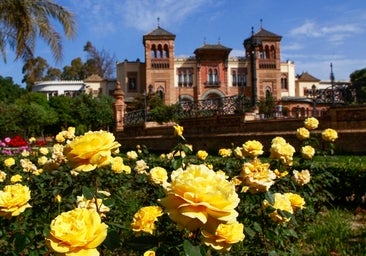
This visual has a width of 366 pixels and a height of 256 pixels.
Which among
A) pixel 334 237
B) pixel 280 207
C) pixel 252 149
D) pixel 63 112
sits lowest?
pixel 334 237

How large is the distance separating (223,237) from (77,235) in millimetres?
506

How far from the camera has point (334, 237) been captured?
4207 millimetres

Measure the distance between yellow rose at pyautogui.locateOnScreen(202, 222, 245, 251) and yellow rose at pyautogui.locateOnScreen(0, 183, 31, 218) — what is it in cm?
97

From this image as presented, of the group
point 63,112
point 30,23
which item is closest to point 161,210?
point 30,23

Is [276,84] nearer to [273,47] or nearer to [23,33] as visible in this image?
[273,47]

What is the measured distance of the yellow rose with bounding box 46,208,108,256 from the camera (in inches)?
43.6

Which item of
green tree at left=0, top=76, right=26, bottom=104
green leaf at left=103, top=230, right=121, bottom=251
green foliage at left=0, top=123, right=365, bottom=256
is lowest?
green foliage at left=0, top=123, right=365, bottom=256

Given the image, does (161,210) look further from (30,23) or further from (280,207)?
(30,23)

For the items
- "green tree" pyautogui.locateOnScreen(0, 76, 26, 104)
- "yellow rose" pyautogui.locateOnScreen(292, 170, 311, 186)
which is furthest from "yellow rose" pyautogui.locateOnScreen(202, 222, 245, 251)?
"green tree" pyautogui.locateOnScreen(0, 76, 26, 104)

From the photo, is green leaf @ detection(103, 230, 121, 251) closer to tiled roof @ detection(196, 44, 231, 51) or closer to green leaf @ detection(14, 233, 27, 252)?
green leaf @ detection(14, 233, 27, 252)

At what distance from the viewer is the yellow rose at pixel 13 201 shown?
1838mm

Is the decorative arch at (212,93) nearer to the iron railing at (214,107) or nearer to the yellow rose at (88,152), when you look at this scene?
the iron railing at (214,107)

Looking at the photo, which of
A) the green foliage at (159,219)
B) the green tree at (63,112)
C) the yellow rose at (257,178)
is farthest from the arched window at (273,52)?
the yellow rose at (257,178)

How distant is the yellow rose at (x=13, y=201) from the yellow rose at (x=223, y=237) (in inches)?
38.4
